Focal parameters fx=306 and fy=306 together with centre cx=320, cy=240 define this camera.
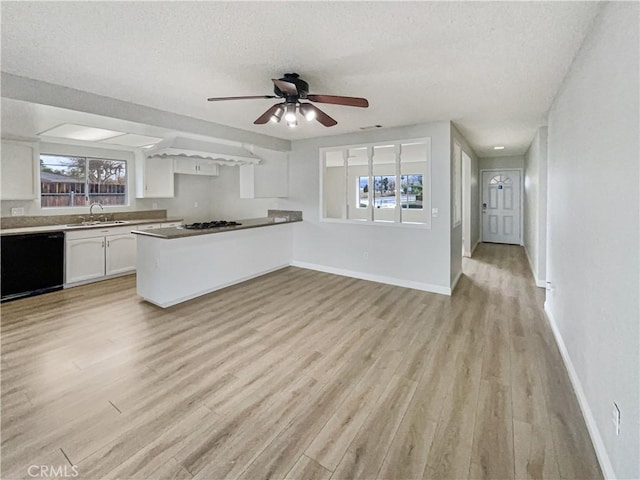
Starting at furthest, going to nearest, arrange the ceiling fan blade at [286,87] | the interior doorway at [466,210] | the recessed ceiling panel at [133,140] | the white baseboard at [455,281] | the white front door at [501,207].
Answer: the white front door at [501,207], the interior doorway at [466,210], the white baseboard at [455,281], the recessed ceiling panel at [133,140], the ceiling fan blade at [286,87]

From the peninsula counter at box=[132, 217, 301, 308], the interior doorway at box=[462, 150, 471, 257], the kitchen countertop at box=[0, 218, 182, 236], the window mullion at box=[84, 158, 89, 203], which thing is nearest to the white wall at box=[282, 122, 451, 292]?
the peninsula counter at box=[132, 217, 301, 308]

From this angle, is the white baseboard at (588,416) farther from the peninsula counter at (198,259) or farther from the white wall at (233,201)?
the white wall at (233,201)

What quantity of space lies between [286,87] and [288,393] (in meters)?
2.35

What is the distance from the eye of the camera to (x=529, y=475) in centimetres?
154

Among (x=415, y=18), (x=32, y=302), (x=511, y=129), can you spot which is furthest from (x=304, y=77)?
(x=32, y=302)

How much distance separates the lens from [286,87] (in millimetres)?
2457

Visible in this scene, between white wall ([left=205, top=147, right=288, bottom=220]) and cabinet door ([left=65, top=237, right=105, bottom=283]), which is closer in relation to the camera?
cabinet door ([left=65, top=237, right=105, bottom=283])

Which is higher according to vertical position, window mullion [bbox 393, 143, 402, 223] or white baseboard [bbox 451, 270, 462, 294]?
window mullion [bbox 393, 143, 402, 223]

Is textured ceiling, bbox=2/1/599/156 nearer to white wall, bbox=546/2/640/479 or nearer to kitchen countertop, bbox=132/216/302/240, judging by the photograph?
white wall, bbox=546/2/640/479

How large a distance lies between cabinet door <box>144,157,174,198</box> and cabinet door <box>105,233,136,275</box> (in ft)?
3.38

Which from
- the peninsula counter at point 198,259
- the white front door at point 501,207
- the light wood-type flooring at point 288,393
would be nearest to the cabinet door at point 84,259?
the light wood-type flooring at point 288,393

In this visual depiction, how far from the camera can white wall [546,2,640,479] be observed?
→ 1307 mm

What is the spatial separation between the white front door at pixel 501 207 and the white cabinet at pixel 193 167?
7215mm

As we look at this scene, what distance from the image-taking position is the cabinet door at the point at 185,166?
6.26m
